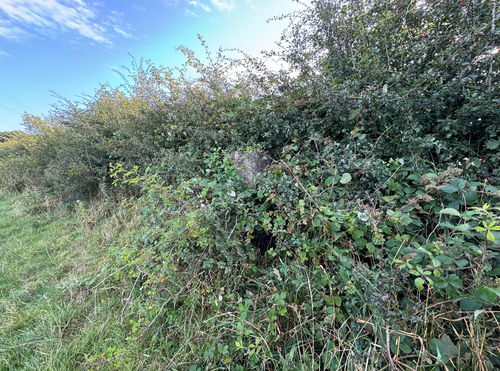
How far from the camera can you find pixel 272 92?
90.0 inches

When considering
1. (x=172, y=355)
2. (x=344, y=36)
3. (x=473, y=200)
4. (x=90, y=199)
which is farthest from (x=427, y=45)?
(x=90, y=199)

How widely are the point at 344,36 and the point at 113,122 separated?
3924 millimetres

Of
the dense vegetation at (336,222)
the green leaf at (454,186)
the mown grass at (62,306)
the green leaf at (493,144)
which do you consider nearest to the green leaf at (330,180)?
the dense vegetation at (336,222)

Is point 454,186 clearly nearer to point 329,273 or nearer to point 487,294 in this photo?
point 487,294

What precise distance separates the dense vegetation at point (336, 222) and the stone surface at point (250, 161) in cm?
16

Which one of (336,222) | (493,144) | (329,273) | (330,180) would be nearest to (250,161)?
(330,180)

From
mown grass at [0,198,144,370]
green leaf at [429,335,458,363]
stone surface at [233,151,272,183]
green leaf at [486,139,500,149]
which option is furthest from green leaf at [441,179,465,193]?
mown grass at [0,198,144,370]

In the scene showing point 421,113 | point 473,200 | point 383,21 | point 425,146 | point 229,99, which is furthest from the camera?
point 229,99

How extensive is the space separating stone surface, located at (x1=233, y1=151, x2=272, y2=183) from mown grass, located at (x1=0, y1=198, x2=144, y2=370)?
159 centimetres

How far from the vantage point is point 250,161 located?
2.13 m

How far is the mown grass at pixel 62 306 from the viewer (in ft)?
4.66

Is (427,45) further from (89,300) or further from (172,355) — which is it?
(89,300)

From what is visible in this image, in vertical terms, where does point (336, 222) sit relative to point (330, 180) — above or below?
below

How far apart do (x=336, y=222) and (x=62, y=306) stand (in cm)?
255
